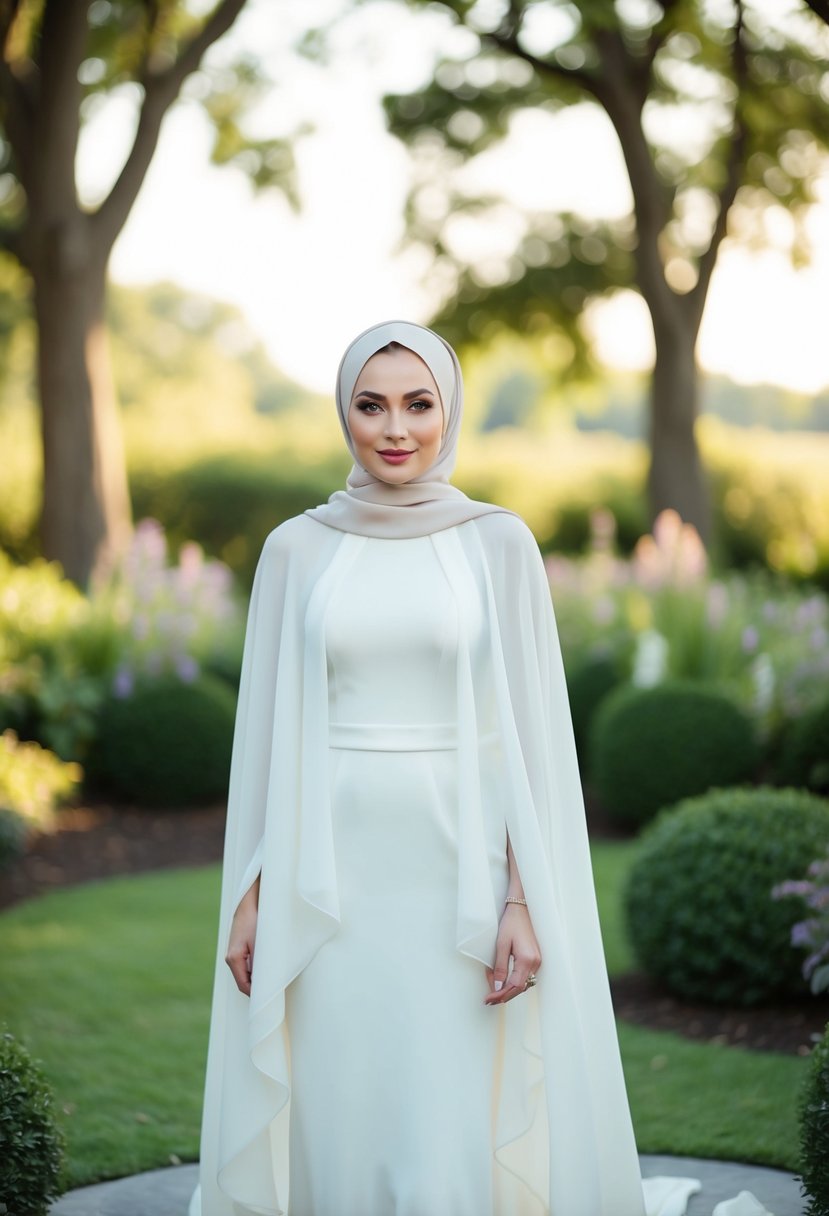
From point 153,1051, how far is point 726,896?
7.52 ft

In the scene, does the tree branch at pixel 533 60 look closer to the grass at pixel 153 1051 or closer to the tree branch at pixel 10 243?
the tree branch at pixel 10 243

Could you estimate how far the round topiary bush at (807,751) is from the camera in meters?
7.27

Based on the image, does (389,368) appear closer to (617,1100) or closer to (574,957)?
(574,957)

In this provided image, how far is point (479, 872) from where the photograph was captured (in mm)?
2818

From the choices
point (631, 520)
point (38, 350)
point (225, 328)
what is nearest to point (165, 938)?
point (38, 350)

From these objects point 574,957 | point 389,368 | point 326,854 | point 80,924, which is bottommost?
point 80,924

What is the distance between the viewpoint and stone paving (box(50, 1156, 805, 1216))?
3.63 meters

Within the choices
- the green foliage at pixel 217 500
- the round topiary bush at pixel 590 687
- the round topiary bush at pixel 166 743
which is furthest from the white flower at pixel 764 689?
the green foliage at pixel 217 500

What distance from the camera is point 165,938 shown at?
6.83 metres

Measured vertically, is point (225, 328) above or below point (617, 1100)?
above

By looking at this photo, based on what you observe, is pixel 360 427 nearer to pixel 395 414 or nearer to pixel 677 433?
pixel 395 414

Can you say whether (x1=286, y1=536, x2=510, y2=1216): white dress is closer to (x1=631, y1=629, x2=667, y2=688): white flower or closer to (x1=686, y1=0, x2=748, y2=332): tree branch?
(x1=631, y1=629, x2=667, y2=688): white flower

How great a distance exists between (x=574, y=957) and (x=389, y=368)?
1.37m

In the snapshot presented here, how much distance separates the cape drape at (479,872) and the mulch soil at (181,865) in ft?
7.50
